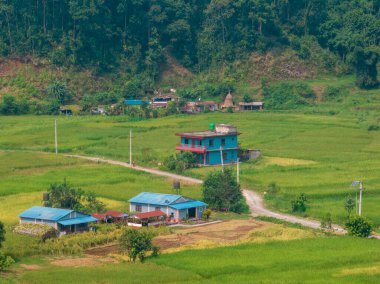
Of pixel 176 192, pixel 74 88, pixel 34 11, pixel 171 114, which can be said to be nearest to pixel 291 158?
pixel 176 192

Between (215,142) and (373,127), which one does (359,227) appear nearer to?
(215,142)

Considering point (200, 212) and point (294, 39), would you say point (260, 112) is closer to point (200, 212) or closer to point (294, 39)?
point (294, 39)

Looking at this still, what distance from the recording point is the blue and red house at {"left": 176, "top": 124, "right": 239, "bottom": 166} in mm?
59969

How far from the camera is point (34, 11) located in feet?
294

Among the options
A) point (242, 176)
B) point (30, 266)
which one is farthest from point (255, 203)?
point (30, 266)

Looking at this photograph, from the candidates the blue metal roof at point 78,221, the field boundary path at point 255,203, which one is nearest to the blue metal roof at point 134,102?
the field boundary path at point 255,203

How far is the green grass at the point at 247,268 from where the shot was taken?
32406 mm

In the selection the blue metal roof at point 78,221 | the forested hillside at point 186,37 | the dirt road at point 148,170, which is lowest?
the dirt road at point 148,170

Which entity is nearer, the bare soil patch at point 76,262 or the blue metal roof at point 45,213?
the bare soil patch at point 76,262

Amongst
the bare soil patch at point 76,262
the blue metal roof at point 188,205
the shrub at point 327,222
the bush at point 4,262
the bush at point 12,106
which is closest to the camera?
the bush at point 4,262

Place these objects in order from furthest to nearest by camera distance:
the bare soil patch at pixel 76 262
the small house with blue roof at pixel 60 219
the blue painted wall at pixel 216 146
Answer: the blue painted wall at pixel 216 146 → the small house with blue roof at pixel 60 219 → the bare soil patch at pixel 76 262

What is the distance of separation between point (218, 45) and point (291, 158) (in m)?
36.5

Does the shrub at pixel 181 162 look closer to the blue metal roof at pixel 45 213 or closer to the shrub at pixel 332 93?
the blue metal roof at pixel 45 213

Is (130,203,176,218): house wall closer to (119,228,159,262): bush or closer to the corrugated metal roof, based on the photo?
the corrugated metal roof
